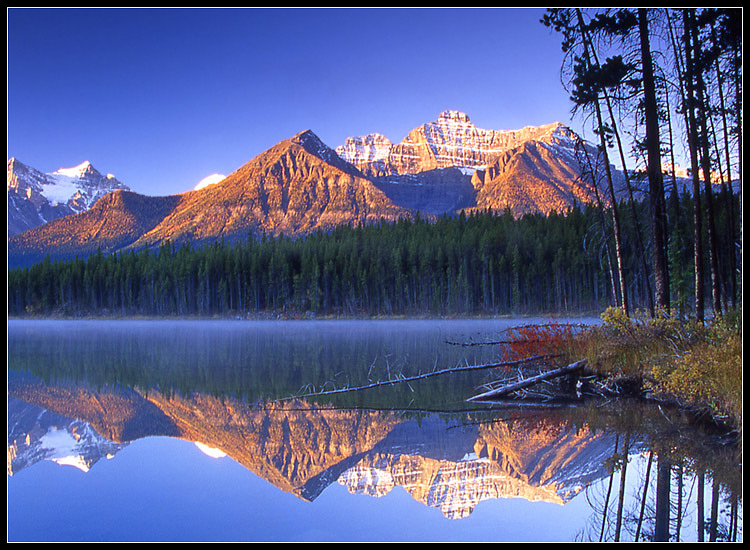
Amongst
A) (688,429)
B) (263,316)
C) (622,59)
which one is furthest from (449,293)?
(688,429)

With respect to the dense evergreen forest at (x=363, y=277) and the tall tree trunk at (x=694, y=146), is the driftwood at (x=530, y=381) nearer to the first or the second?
the tall tree trunk at (x=694, y=146)

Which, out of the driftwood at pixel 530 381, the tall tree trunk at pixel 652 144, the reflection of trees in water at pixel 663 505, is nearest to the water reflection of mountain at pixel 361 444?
the reflection of trees in water at pixel 663 505

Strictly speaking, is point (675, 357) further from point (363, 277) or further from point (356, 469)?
point (363, 277)

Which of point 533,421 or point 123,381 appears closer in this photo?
point 533,421

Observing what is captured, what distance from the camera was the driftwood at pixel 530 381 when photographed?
1148 cm

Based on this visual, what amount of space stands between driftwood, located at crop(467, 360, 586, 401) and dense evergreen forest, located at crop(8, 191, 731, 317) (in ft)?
171

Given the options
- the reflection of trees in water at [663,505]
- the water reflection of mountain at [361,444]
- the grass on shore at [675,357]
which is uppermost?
the grass on shore at [675,357]

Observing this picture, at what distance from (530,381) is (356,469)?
5276mm

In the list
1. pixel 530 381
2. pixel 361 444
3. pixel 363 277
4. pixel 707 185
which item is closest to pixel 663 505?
pixel 361 444

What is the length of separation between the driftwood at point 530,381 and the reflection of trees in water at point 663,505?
4.36 metres

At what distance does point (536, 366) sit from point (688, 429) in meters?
4.37

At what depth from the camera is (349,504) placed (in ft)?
21.3

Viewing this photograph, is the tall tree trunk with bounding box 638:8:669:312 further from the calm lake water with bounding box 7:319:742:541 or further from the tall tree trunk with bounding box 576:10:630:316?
the calm lake water with bounding box 7:319:742:541
